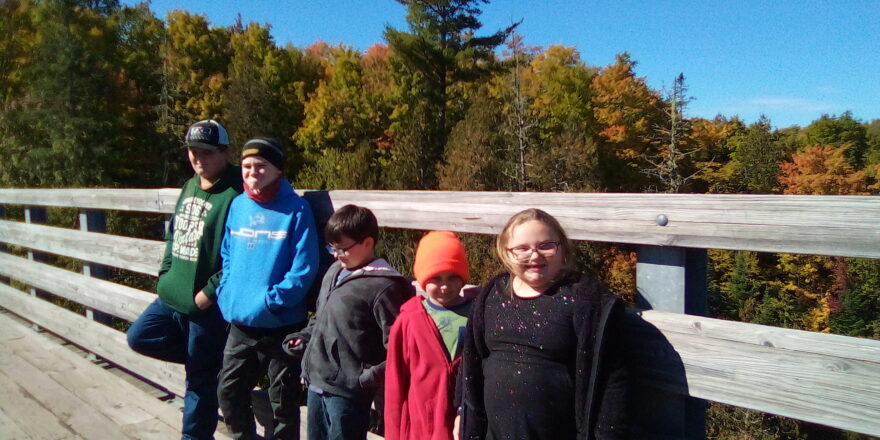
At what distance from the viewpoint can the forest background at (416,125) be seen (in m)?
31.2

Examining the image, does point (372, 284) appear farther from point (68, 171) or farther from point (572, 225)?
point (68, 171)

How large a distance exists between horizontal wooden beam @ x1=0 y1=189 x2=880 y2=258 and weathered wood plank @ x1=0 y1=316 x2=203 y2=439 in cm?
205

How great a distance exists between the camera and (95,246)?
454 cm

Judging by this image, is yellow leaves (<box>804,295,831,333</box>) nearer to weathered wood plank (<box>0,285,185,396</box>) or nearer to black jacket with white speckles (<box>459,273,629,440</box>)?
weathered wood plank (<box>0,285,185,396</box>)

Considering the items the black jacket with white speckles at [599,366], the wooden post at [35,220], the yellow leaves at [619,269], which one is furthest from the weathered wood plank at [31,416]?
the yellow leaves at [619,269]

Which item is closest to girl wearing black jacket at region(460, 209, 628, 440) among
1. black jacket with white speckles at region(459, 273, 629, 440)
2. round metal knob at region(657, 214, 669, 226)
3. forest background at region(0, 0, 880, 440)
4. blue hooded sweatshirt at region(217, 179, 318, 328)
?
black jacket with white speckles at region(459, 273, 629, 440)

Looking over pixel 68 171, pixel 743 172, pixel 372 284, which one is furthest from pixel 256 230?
pixel 743 172

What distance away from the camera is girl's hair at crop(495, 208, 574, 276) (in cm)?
186

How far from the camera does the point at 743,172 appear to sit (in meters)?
42.8

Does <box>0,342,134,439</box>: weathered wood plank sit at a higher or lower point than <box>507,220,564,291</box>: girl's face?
lower

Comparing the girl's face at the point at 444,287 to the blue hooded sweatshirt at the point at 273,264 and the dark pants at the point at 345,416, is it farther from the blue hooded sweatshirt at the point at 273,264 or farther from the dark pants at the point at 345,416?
the blue hooded sweatshirt at the point at 273,264

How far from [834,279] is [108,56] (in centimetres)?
4760

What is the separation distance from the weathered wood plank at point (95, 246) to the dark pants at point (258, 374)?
4.20 ft

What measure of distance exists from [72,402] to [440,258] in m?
3.14
